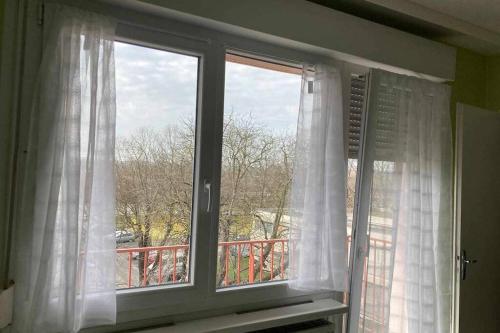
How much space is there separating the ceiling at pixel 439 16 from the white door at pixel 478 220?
1.62ft

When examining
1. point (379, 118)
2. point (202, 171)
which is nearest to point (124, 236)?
point (202, 171)

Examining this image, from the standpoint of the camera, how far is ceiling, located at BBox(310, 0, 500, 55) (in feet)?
7.16

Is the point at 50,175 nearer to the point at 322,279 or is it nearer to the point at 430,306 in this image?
the point at 322,279

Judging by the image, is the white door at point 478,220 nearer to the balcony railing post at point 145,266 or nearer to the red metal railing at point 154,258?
the red metal railing at point 154,258

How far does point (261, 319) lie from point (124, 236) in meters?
0.75

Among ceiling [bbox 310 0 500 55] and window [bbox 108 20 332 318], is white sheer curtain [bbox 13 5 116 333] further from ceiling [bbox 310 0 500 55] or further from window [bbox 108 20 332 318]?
ceiling [bbox 310 0 500 55]

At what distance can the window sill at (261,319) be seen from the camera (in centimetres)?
176

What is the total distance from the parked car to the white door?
1877 mm

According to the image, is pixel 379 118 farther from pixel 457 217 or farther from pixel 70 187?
pixel 70 187

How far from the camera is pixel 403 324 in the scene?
2.34 meters

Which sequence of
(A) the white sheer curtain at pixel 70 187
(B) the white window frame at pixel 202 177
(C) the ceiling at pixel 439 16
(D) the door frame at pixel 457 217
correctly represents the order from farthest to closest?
(D) the door frame at pixel 457 217 < (C) the ceiling at pixel 439 16 < (B) the white window frame at pixel 202 177 < (A) the white sheer curtain at pixel 70 187

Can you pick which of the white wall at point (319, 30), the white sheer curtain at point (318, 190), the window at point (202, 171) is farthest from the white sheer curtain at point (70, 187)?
the white sheer curtain at point (318, 190)

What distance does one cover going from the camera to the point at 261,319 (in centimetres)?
189

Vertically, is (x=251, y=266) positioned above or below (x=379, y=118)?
below
